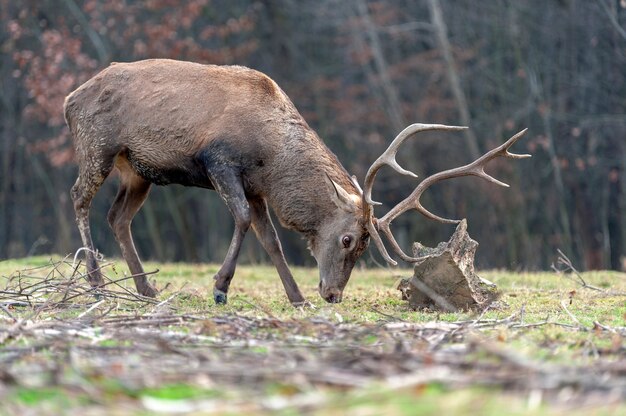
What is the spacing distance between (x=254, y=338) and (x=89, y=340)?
928 millimetres

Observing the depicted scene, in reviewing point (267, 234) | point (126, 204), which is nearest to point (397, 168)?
point (267, 234)

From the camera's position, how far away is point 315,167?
33.8 feet

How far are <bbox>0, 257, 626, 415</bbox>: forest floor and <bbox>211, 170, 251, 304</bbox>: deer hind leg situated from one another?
1265 mm

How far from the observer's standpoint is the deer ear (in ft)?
32.9

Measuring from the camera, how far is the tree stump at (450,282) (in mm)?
9281

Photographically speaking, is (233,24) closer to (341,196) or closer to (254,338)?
(341,196)

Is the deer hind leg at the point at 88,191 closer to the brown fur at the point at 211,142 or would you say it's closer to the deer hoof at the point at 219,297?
the brown fur at the point at 211,142

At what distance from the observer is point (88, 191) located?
1125 centimetres

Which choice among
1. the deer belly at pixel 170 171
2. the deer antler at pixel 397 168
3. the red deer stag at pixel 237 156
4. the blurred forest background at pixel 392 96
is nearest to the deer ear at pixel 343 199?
the red deer stag at pixel 237 156

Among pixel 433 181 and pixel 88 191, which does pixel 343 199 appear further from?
pixel 88 191

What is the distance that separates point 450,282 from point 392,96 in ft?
58.4

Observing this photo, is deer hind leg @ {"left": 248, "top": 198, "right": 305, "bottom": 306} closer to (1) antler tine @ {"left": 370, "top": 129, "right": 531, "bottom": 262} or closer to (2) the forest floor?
(1) antler tine @ {"left": 370, "top": 129, "right": 531, "bottom": 262}

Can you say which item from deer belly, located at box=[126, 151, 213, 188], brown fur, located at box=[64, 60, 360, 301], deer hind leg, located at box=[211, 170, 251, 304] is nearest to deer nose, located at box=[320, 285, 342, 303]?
brown fur, located at box=[64, 60, 360, 301]

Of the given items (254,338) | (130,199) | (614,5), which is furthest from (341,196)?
(614,5)
